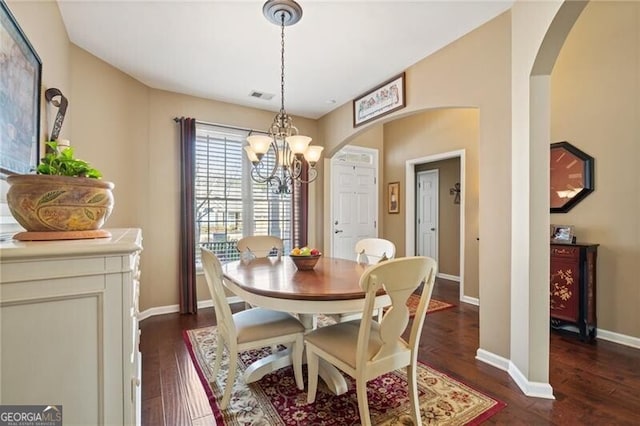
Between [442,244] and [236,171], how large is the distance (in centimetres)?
407

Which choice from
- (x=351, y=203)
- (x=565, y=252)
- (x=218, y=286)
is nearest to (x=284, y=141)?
(x=218, y=286)

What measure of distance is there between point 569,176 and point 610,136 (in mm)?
480

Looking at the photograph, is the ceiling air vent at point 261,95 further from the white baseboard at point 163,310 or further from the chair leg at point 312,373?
the chair leg at point 312,373

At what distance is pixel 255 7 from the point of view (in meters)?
2.15

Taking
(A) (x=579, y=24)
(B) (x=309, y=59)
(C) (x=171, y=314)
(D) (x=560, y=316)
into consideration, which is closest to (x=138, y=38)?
(B) (x=309, y=59)

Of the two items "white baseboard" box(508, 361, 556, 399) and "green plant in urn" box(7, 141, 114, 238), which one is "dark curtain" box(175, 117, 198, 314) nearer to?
"green plant in urn" box(7, 141, 114, 238)

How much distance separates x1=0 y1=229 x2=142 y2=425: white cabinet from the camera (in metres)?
0.77

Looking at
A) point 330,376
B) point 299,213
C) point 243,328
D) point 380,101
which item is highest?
point 380,101

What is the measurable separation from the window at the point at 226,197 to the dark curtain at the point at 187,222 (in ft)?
0.56

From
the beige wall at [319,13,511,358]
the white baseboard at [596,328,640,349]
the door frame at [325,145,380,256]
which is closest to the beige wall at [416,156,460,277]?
the door frame at [325,145,380,256]

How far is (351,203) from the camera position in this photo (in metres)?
5.00

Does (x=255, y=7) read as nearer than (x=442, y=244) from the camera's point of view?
Yes

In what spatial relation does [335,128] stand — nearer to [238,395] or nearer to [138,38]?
[138,38]

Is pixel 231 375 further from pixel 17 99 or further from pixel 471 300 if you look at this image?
pixel 471 300
